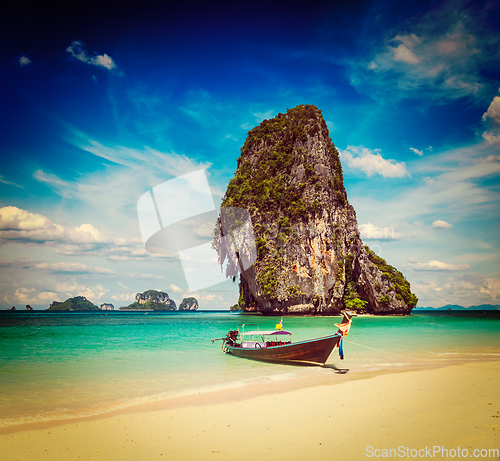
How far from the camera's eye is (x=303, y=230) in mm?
43781

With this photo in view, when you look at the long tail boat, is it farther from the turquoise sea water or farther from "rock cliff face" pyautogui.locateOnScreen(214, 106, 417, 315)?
"rock cliff face" pyautogui.locateOnScreen(214, 106, 417, 315)

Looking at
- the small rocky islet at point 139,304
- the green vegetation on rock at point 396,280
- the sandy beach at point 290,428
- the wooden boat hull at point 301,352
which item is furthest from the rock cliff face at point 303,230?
the small rocky islet at point 139,304

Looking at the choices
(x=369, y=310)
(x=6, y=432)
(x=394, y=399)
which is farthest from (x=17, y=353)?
(x=369, y=310)

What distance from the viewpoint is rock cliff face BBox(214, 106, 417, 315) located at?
42312mm

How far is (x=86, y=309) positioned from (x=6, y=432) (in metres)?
153

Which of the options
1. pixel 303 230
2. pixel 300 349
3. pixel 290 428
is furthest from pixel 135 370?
pixel 303 230

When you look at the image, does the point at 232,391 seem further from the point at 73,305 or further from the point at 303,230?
the point at 73,305

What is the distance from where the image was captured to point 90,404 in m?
7.21

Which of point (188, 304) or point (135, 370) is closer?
point (135, 370)

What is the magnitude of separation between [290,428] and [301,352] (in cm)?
601

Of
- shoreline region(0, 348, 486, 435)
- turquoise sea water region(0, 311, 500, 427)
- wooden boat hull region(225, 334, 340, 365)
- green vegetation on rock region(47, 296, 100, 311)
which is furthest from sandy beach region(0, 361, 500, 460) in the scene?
green vegetation on rock region(47, 296, 100, 311)

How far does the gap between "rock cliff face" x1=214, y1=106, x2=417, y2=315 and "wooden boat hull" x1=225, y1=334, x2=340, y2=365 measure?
96.1 ft

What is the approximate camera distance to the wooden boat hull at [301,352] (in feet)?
35.0

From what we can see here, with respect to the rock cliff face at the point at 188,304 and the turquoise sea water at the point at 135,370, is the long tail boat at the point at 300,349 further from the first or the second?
the rock cliff face at the point at 188,304
